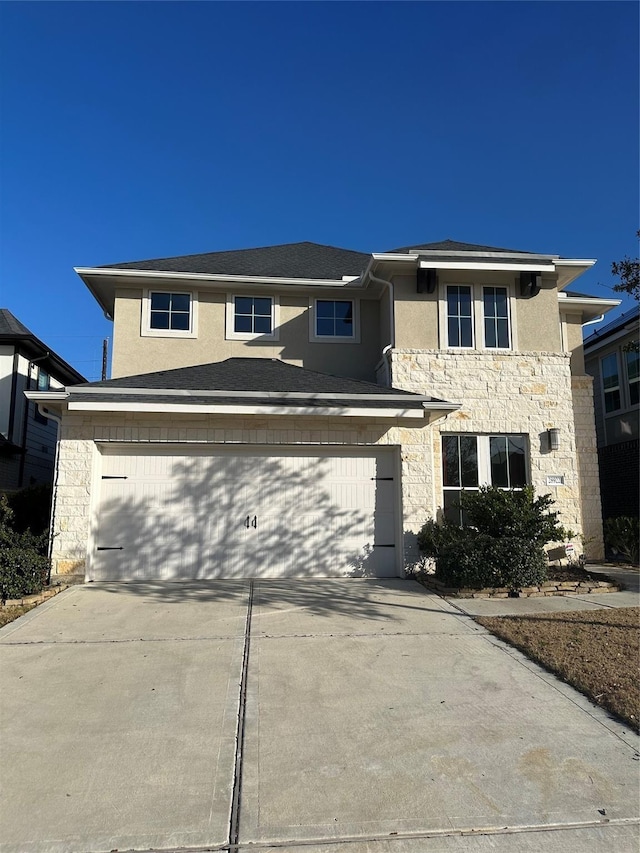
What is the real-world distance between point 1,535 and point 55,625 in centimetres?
213

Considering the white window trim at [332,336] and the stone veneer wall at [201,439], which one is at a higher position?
the white window trim at [332,336]

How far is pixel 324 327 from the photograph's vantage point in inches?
498

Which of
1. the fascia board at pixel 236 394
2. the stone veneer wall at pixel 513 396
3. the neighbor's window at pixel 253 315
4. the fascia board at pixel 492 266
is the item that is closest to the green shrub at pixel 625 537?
the stone veneer wall at pixel 513 396

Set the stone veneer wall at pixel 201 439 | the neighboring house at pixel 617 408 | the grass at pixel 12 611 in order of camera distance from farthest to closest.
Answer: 1. the neighboring house at pixel 617 408
2. the stone veneer wall at pixel 201 439
3. the grass at pixel 12 611

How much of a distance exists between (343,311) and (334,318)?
26 centimetres

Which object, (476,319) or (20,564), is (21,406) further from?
(476,319)

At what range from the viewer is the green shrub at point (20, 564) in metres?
7.47

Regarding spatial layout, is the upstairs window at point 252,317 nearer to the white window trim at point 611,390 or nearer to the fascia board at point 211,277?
the fascia board at point 211,277

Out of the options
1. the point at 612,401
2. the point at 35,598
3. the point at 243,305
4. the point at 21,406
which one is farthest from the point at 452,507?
the point at 21,406

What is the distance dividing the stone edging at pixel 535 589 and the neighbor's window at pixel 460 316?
15.6 feet

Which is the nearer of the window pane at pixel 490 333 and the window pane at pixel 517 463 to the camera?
the window pane at pixel 517 463

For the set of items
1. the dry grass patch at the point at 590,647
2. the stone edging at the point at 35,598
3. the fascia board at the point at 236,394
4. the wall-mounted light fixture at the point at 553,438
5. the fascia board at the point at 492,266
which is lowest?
the dry grass patch at the point at 590,647

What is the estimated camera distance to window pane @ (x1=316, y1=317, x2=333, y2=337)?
12.6 metres

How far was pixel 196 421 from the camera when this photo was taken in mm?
9500
